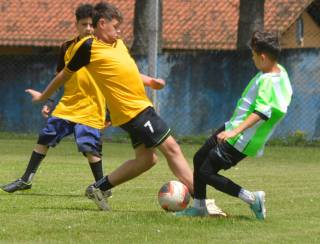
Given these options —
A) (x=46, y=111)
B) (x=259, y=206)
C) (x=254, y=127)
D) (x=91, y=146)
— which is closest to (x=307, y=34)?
(x=46, y=111)

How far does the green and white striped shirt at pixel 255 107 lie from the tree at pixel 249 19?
40.9 feet

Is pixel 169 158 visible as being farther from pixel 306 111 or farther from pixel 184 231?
pixel 306 111

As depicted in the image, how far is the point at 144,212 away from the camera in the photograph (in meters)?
8.71

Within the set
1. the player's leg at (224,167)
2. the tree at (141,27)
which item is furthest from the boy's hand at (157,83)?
the tree at (141,27)

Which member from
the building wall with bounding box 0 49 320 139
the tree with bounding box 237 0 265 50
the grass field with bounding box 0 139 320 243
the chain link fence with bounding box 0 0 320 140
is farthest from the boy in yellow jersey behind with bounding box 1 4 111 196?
the tree with bounding box 237 0 265 50

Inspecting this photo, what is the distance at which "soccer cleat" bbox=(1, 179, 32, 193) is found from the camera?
10.3 m

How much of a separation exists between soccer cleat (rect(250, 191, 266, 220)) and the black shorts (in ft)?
3.24

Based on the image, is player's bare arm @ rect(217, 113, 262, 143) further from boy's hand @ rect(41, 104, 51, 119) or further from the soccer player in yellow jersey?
boy's hand @ rect(41, 104, 51, 119)

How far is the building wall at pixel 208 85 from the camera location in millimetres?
19094

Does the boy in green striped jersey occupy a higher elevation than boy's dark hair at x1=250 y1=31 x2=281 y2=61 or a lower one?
lower

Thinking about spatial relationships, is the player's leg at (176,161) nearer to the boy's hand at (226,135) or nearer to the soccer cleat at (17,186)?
the boy's hand at (226,135)

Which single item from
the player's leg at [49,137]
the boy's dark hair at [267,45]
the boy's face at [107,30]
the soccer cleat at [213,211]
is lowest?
the player's leg at [49,137]

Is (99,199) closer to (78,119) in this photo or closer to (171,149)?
(171,149)

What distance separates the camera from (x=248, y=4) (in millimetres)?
20766
